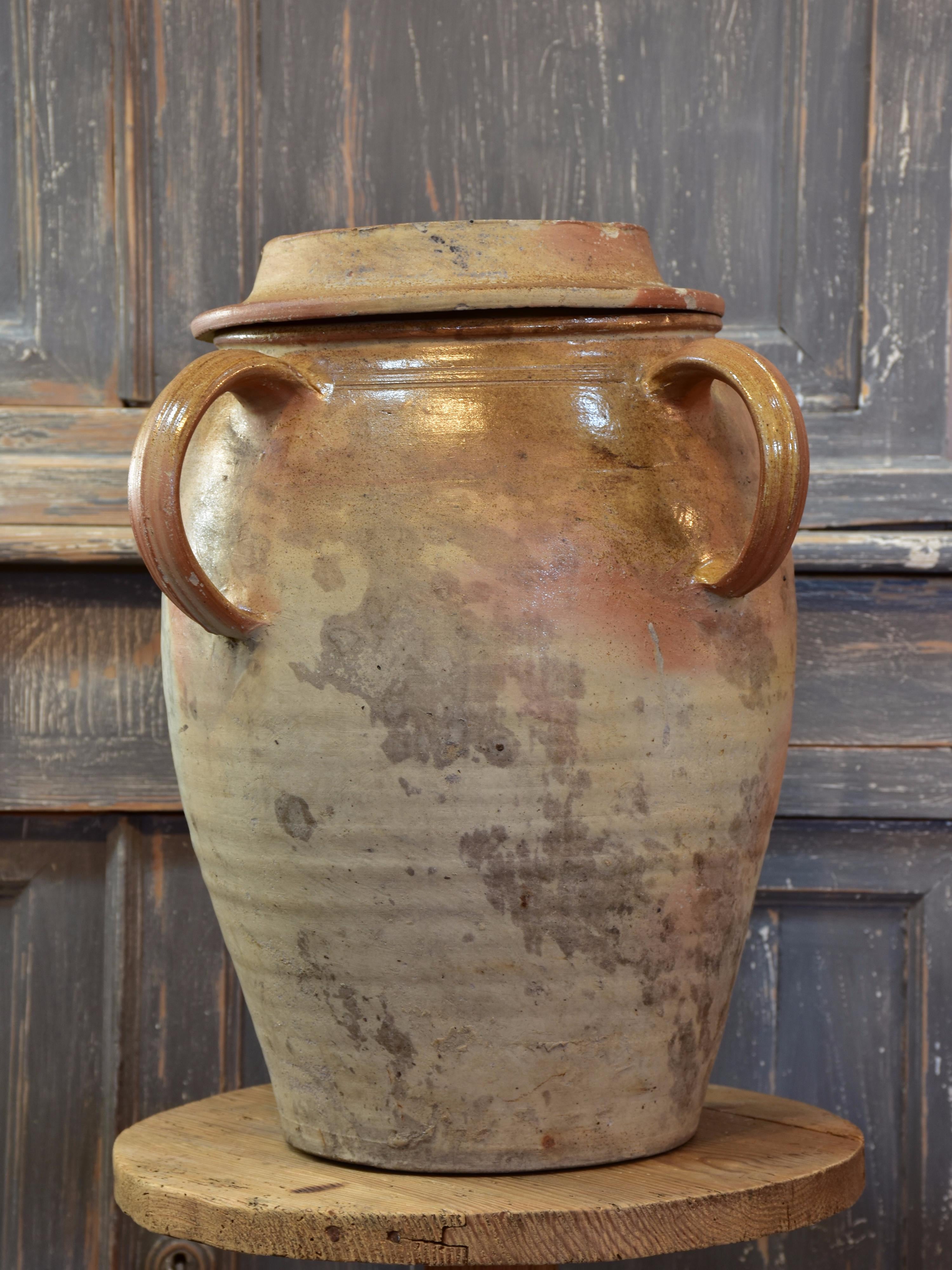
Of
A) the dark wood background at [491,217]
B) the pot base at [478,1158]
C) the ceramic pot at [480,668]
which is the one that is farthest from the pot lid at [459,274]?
the pot base at [478,1158]

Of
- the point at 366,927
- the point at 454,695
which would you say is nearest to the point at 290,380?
the point at 454,695

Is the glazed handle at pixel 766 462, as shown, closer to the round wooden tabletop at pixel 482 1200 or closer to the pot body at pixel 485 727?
the pot body at pixel 485 727

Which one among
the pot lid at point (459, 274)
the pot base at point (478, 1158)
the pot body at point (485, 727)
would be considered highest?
the pot lid at point (459, 274)

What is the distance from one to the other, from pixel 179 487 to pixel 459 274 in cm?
25

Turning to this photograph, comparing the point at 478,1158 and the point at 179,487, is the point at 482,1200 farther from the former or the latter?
the point at 179,487

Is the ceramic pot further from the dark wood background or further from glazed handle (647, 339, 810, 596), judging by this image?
the dark wood background

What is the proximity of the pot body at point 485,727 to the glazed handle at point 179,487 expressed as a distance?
3cm

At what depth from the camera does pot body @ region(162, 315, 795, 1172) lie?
951 mm

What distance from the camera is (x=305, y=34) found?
148 centimetres

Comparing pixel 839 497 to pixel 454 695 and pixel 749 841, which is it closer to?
pixel 749 841

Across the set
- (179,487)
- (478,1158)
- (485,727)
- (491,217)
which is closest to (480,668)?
(485,727)

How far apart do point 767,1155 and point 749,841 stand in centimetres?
23

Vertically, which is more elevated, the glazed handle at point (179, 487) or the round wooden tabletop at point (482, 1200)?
the glazed handle at point (179, 487)

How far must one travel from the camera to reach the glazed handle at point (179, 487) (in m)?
0.96
